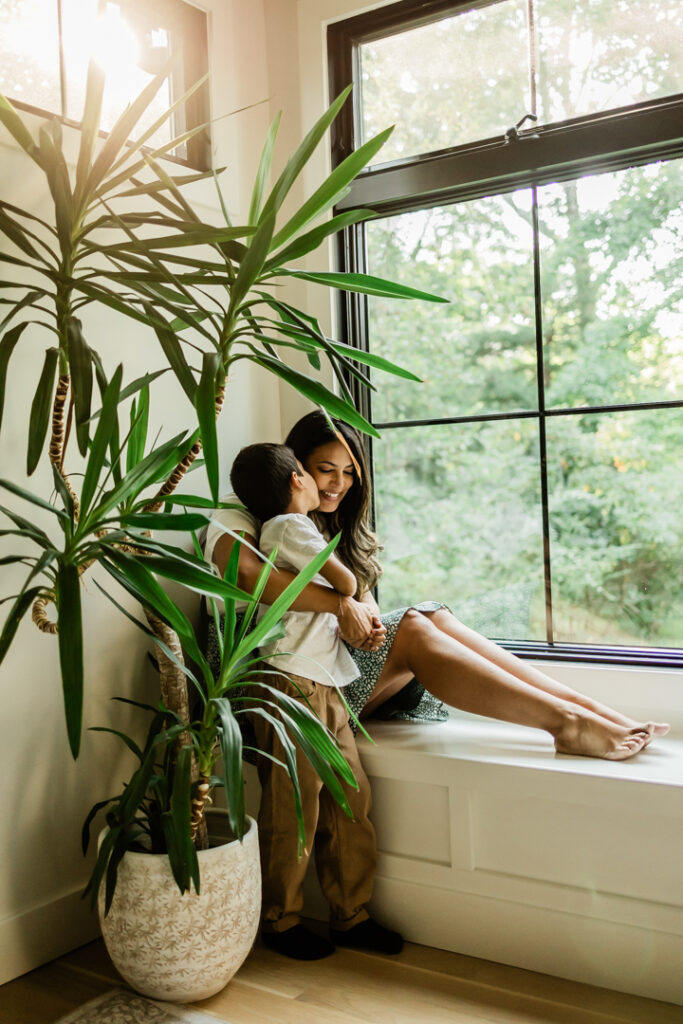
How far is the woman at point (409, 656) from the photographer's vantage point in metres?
2.10

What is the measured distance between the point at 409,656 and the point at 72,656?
1.10 meters

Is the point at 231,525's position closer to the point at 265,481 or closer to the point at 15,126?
the point at 265,481

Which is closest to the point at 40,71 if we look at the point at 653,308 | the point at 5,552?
the point at 5,552

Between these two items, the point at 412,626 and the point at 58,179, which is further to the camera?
the point at 412,626

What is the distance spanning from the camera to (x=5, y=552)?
2008 mm

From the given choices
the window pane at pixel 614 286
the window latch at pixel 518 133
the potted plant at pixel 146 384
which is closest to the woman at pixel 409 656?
the potted plant at pixel 146 384

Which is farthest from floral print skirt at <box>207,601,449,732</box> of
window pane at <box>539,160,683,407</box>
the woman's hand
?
window pane at <box>539,160,683,407</box>

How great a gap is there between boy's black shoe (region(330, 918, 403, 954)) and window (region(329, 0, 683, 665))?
906mm

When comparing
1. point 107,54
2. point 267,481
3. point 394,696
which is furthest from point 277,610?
point 107,54

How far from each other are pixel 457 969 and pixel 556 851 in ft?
1.20

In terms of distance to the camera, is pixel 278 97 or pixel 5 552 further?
pixel 278 97

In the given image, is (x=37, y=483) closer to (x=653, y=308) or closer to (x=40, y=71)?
(x=40, y=71)

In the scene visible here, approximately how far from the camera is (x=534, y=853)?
2027mm

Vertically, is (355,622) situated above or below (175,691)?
above
